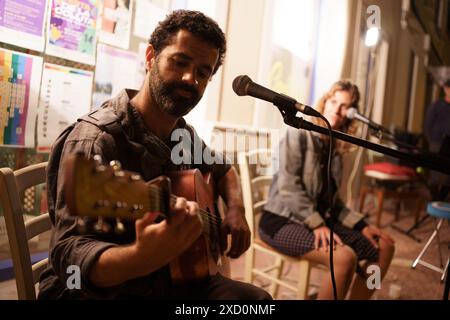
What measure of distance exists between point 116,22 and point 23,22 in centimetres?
38

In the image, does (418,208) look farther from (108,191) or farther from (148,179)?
(108,191)

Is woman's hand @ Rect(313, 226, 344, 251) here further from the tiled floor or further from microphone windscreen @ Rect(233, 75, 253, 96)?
microphone windscreen @ Rect(233, 75, 253, 96)

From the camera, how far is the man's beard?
38.2 inches

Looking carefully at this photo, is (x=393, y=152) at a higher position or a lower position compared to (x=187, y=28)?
lower

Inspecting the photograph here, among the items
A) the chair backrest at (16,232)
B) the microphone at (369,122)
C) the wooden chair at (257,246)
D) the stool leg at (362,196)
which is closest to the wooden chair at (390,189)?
the stool leg at (362,196)

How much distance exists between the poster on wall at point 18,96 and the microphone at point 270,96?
0.74 meters

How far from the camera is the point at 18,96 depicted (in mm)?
1170

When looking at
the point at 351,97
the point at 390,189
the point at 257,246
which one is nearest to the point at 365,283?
the point at 257,246

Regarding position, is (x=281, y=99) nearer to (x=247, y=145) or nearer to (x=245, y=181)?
(x=245, y=181)

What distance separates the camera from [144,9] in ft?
4.89

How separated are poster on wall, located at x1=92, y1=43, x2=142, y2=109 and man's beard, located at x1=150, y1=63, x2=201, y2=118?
543 millimetres
